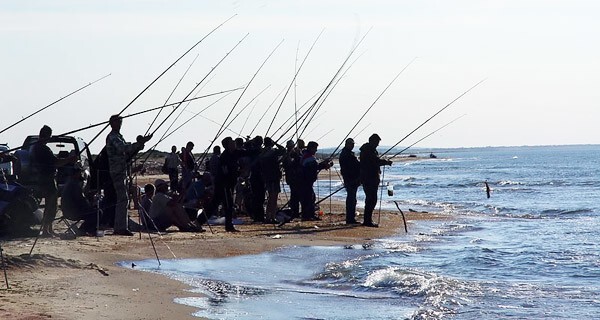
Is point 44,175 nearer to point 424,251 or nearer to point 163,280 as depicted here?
point 163,280

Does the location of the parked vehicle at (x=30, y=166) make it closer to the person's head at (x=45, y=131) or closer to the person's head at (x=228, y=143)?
the person's head at (x=45, y=131)

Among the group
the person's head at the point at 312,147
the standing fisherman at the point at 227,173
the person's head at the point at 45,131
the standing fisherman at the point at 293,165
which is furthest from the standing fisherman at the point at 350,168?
the person's head at the point at 45,131

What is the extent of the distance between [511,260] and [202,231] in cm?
425

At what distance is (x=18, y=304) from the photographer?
313 inches

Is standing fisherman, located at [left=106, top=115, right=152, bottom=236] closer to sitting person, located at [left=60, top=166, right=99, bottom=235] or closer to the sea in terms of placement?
sitting person, located at [left=60, top=166, right=99, bottom=235]

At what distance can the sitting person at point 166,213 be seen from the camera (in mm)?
14609

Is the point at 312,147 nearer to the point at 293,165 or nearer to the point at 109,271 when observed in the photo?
the point at 293,165

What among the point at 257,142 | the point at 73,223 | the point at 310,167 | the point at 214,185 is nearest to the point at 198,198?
the point at 214,185

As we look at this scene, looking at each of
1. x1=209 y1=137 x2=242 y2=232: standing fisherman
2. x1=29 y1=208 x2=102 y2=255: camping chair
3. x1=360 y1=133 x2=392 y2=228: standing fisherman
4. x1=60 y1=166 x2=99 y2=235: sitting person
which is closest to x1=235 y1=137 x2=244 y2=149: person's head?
x1=209 y1=137 x2=242 y2=232: standing fisherman

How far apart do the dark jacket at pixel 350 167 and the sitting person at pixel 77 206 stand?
16.4 ft

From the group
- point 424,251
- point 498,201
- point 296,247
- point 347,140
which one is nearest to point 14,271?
point 296,247

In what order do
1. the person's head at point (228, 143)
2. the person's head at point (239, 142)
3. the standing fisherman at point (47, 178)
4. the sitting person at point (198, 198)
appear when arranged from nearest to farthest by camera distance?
the standing fisherman at point (47, 178) → the person's head at point (228, 143) → the sitting person at point (198, 198) → the person's head at point (239, 142)

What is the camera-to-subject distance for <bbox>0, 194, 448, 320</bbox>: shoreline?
8.13 meters

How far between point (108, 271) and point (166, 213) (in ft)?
14.6
